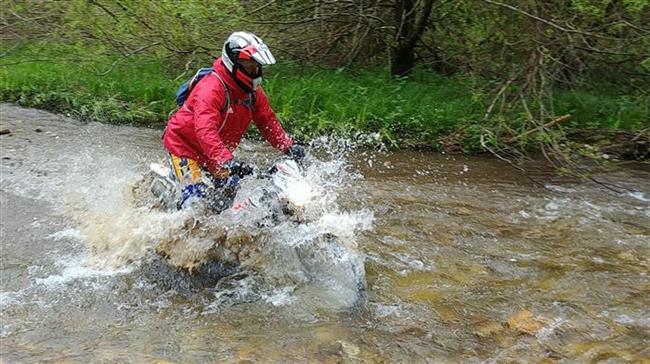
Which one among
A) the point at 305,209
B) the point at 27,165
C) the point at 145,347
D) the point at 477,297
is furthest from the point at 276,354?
the point at 27,165

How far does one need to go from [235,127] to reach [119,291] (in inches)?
64.8

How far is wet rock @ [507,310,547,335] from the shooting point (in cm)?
506

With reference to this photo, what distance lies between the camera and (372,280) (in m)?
5.79

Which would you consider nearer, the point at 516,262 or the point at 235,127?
the point at 235,127

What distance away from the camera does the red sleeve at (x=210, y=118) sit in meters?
5.25

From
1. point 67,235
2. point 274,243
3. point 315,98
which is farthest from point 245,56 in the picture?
point 315,98

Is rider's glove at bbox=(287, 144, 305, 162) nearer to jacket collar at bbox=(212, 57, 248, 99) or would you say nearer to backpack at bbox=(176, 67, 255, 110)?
backpack at bbox=(176, 67, 255, 110)

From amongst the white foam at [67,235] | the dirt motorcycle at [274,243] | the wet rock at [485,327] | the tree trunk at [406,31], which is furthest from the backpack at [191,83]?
the tree trunk at [406,31]

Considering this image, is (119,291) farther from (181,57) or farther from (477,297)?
(181,57)

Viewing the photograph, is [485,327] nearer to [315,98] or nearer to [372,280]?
[372,280]

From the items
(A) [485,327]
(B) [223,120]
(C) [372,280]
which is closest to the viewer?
(A) [485,327]

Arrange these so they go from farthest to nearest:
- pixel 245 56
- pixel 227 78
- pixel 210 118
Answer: pixel 227 78 < pixel 210 118 < pixel 245 56

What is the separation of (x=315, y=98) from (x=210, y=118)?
5.36 m

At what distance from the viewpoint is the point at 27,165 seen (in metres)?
8.57
